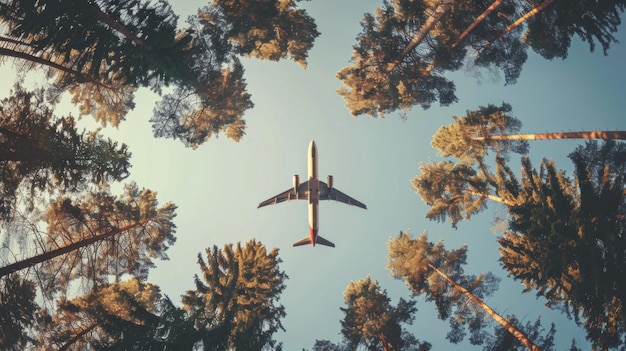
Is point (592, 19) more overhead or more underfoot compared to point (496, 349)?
more overhead

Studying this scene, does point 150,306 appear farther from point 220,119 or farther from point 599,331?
point 599,331

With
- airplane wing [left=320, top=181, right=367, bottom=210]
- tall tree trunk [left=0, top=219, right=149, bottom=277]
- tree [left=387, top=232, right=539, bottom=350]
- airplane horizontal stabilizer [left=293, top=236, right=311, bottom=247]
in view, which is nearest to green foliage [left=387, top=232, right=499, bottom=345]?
tree [left=387, top=232, right=539, bottom=350]

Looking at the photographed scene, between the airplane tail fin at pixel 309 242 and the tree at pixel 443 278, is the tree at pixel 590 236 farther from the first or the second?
the airplane tail fin at pixel 309 242

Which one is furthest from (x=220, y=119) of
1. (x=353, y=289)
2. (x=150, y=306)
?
(x=353, y=289)

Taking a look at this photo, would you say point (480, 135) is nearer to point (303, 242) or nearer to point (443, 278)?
point (443, 278)

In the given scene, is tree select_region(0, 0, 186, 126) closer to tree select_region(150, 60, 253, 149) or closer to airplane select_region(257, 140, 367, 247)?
tree select_region(150, 60, 253, 149)

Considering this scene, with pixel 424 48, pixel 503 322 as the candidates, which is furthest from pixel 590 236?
pixel 424 48

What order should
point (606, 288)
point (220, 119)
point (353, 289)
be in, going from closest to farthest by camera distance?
point (606, 288), point (220, 119), point (353, 289)
